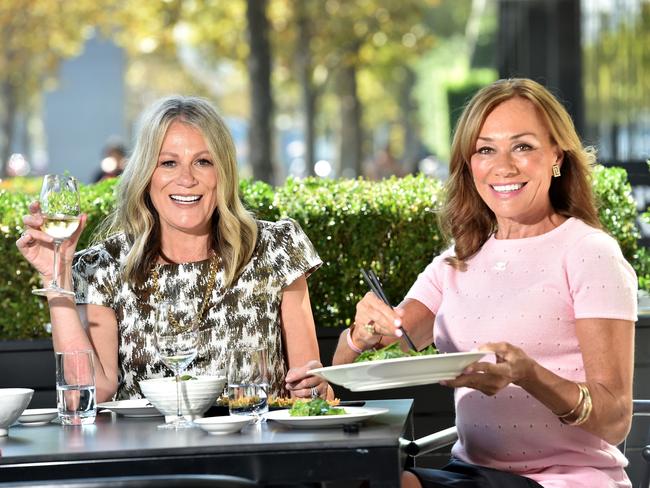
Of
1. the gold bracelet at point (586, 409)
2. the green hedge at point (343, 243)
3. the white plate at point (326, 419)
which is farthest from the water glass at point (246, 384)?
the green hedge at point (343, 243)

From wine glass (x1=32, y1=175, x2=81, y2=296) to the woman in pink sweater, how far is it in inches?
39.0

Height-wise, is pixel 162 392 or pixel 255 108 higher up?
pixel 255 108

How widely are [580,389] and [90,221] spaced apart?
3385mm

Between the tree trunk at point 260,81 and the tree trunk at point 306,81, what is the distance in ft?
26.2

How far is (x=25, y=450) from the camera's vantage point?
3.31 meters

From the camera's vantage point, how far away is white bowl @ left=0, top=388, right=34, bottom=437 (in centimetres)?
363

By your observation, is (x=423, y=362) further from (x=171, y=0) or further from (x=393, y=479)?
(x=171, y=0)

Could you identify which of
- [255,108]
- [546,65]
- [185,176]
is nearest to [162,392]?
[185,176]

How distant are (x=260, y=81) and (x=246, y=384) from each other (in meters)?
14.0

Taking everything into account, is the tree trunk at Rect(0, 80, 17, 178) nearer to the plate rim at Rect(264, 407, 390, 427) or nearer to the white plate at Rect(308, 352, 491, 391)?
the plate rim at Rect(264, 407, 390, 427)

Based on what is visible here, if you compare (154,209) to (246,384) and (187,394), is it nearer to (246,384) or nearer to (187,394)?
(187,394)

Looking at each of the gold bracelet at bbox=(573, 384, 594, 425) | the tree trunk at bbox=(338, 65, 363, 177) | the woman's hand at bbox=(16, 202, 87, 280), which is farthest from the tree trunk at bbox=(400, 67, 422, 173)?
the gold bracelet at bbox=(573, 384, 594, 425)

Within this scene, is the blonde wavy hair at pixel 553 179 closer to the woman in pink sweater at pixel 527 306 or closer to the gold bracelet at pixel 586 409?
the woman in pink sweater at pixel 527 306

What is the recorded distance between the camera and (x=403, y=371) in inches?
129
